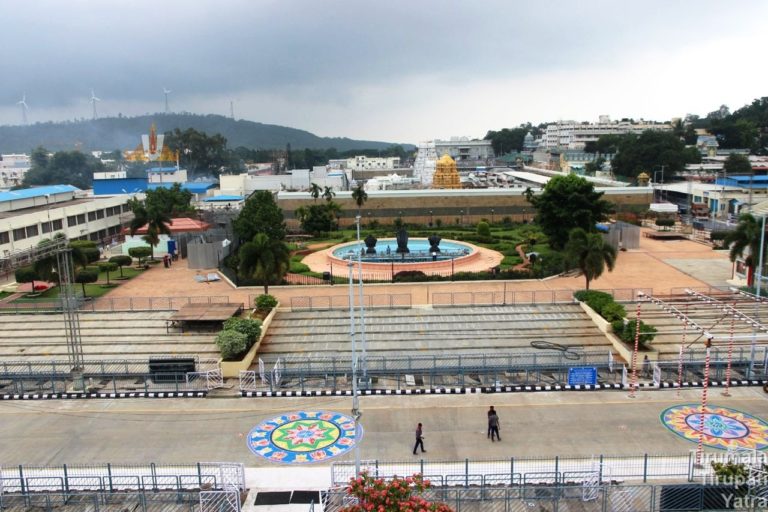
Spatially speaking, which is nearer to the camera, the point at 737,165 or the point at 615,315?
the point at 615,315

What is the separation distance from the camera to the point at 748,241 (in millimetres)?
35219

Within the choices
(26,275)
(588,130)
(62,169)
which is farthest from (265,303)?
(588,130)

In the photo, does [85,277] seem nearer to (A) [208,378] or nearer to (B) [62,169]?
(A) [208,378]

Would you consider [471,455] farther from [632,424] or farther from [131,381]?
[131,381]

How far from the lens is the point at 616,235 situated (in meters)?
49.5

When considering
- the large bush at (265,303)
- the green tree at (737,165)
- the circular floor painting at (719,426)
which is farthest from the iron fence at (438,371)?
the green tree at (737,165)

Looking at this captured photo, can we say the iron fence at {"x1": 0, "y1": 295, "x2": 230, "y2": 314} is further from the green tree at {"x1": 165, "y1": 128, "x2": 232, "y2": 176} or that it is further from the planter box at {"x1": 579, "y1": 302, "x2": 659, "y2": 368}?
the green tree at {"x1": 165, "y1": 128, "x2": 232, "y2": 176}

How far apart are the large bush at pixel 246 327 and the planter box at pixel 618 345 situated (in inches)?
671

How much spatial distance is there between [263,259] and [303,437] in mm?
13826

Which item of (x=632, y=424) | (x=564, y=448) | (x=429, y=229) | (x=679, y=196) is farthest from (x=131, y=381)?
(x=679, y=196)

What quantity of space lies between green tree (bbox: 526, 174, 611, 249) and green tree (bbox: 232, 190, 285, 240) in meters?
21.6

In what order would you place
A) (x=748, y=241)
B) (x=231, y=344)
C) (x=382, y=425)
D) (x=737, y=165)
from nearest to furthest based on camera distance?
1. (x=382, y=425)
2. (x=231, y=344)
3. (x=748, y=241)
4. (x=737, y=165)

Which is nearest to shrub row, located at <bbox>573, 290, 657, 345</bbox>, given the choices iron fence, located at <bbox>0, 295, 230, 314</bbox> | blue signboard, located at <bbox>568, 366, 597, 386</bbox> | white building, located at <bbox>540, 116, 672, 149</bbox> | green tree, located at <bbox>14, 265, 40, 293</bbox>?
blue signboard, located at <bbox>568, 366, 597, 386</bbox>

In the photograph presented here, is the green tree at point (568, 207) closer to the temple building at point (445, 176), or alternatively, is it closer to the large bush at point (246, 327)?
the large bush at point (246, 327)
